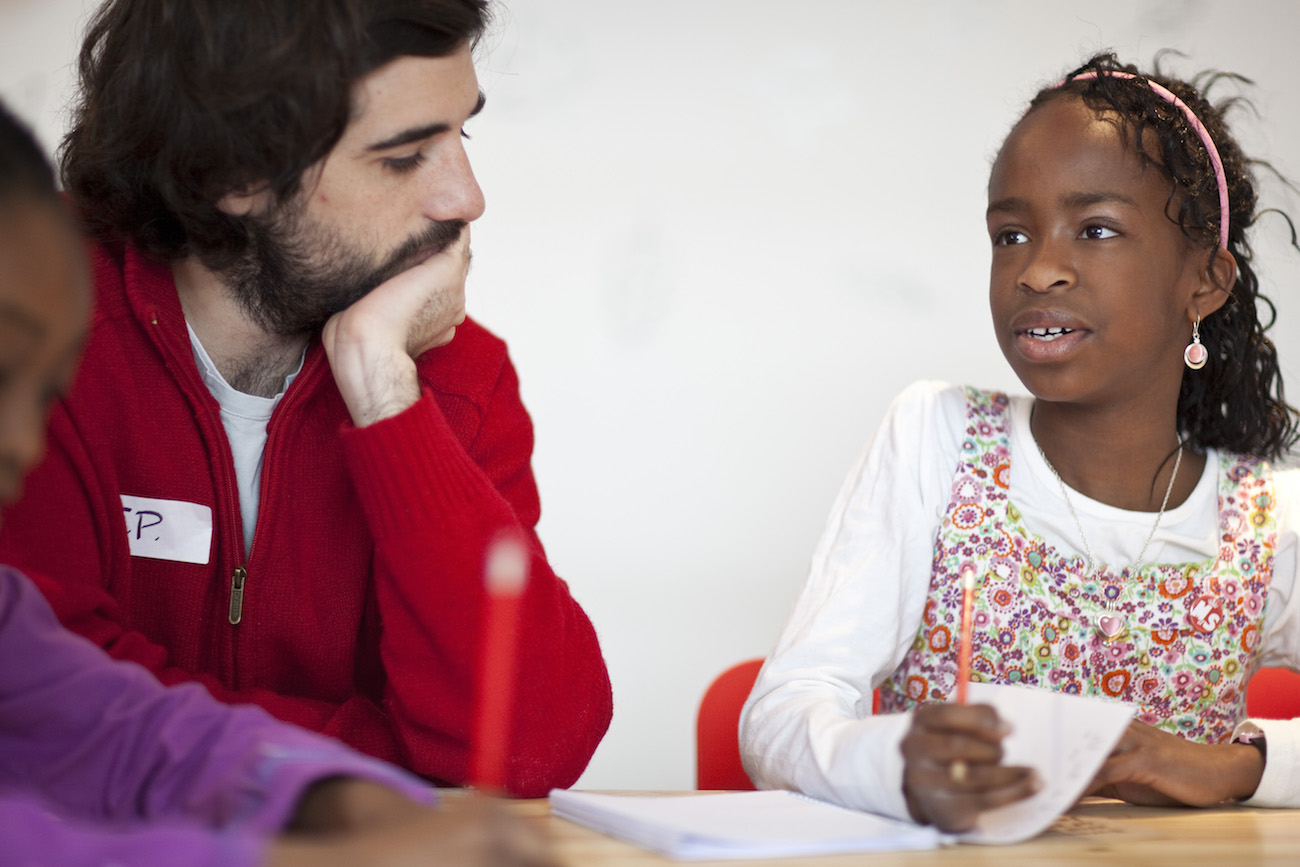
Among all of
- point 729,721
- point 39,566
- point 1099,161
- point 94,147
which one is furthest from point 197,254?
point 1099,161

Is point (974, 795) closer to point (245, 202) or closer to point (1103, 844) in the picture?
point (1103, 844)

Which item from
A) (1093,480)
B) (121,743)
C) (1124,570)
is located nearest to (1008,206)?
(1093,480)

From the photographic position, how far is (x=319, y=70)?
130 cm

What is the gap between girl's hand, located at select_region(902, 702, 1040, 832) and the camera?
903 millimetres

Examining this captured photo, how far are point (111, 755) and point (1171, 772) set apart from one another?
90 centimetres

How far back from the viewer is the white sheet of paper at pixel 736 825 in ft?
2.75

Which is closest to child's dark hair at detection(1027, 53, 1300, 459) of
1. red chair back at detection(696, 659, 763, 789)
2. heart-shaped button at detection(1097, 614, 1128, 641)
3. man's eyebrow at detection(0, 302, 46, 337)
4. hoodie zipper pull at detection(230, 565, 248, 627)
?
heart-shaped button at detection(1097, 614, 1128, 641)

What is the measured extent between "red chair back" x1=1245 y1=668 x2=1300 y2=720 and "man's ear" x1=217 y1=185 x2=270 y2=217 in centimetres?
139

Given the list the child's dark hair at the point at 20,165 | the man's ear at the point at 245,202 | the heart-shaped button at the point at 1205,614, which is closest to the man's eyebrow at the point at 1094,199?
the heart-shaped button at the point at 1205,614

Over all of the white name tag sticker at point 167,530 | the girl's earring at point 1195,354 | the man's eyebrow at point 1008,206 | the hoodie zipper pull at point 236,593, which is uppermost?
the man's eyebrow at point 1008,206

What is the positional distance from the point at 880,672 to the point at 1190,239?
62 cm

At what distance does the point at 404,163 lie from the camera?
135cm

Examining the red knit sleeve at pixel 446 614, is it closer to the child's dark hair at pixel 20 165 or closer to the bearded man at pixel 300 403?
the bearded man at pixel 300 403

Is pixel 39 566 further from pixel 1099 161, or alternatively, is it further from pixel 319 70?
pixel 1099 161
